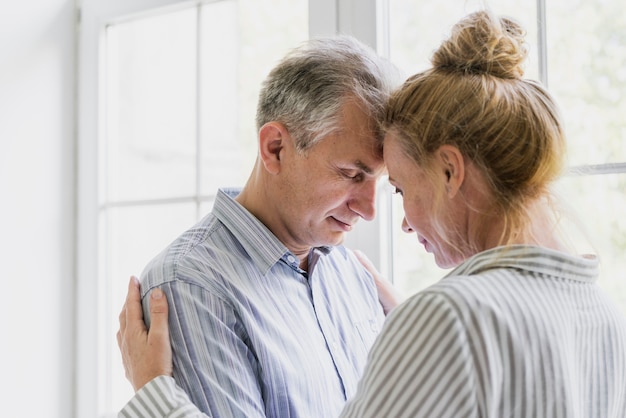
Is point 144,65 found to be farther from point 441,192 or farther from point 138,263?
point 441,192

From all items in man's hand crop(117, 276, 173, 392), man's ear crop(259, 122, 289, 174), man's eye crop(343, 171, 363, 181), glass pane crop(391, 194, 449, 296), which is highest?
man's ear crop(259, 122, 289, 174)

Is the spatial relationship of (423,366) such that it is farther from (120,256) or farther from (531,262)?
(120,256)

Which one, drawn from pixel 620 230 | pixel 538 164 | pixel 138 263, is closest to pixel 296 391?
pixel 538 164

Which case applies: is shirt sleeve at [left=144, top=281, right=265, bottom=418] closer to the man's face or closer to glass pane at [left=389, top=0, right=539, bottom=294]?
the man's face

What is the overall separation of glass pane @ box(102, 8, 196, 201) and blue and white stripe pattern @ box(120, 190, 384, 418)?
0.72 meters

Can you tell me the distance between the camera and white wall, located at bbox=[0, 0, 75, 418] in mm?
2133

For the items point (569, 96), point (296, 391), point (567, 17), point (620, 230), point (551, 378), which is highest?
point (567, 17)

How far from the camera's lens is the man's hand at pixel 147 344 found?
1.24 m

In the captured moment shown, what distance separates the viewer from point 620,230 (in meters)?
1.44

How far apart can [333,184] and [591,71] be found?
1.79 feet

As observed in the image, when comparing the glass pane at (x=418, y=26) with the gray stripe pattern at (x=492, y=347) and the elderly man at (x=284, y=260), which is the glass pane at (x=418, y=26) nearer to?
the elderly man at (x=284, y=260)

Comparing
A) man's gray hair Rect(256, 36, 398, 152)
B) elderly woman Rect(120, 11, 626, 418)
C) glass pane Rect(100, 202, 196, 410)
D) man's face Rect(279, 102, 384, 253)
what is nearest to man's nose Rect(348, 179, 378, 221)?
man's face Rect(279, 102, 384, 253)

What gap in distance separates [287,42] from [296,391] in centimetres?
96

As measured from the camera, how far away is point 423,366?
0.89 metres
